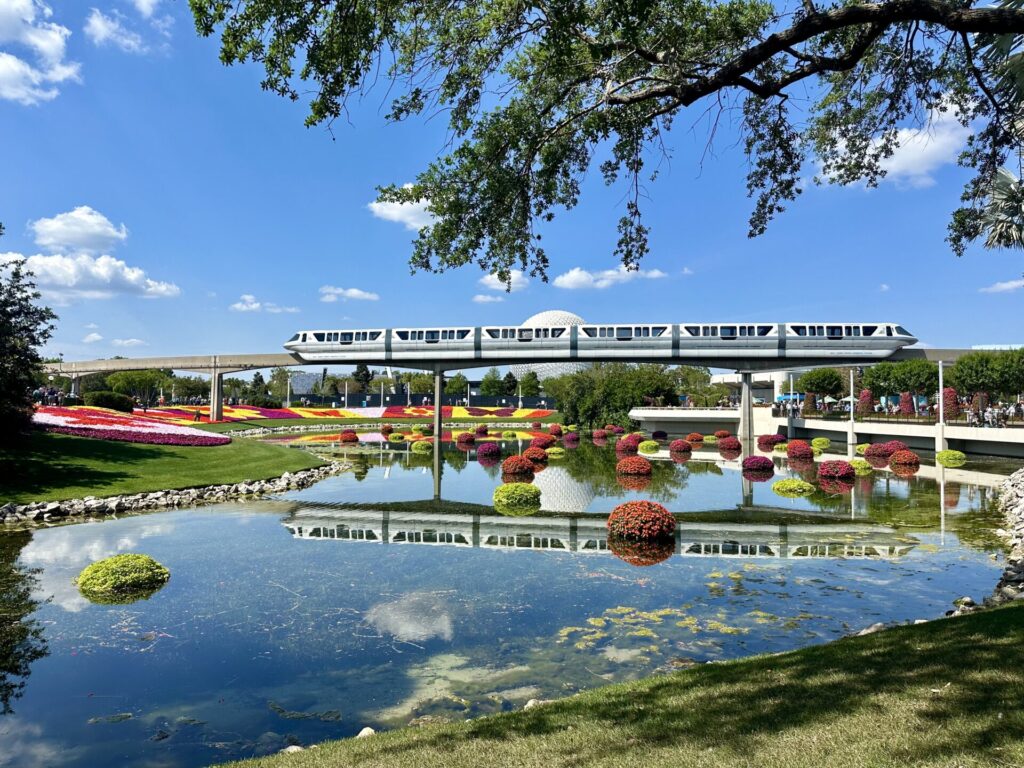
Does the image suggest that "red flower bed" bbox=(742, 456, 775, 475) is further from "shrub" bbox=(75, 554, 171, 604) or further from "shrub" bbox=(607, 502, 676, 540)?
"shrub" bbox=(75, 554, 171, 604)

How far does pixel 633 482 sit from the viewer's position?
29.7m

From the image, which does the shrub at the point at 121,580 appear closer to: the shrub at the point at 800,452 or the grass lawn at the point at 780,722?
the grass lawn at the point at 780,722

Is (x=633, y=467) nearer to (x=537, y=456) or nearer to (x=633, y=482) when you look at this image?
(x=633, y=482)

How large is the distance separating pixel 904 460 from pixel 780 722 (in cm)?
3687

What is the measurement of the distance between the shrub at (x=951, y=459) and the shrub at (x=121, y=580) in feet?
139

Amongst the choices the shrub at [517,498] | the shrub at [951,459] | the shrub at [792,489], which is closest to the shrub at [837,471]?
the shrub at [792,489]

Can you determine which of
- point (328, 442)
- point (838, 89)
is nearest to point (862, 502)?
Result: point (838, 89)

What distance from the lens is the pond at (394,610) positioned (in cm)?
756

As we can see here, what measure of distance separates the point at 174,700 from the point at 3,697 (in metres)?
2.36

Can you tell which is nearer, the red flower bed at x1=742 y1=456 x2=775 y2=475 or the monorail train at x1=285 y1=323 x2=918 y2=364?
the red flower bed at x1=742 y1=456 x2=775 y2=475

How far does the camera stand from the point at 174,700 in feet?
25.8

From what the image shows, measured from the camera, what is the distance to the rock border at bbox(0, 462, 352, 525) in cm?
1952

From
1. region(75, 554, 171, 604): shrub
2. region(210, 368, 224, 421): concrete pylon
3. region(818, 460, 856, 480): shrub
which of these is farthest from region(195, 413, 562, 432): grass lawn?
region(75, 554, 171, 604): shrub

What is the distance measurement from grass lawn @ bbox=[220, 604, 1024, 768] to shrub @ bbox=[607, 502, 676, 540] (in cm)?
952
